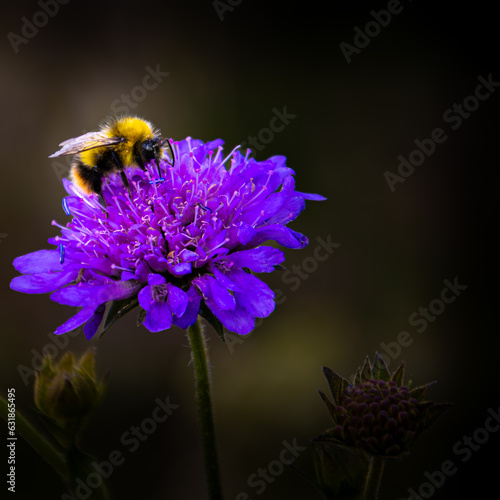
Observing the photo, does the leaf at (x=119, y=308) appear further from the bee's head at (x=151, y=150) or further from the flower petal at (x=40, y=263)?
the bee's head at (x=151, y=150)

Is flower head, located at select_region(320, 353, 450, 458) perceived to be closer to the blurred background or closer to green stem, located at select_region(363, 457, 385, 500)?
green stem, located at select_region(363, 457, 385, 500)

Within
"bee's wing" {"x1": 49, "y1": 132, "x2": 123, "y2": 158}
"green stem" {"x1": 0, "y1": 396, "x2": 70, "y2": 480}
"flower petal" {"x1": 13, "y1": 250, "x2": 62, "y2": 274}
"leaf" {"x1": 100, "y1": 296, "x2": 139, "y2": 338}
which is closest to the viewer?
"leaf" {"x1": 100, "y1": 296, "x2": 139, "y2": 338}

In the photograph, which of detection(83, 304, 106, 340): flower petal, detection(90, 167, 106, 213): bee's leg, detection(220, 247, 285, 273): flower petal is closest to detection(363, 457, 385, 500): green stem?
detection(220, 247, 285, 273): flower petal

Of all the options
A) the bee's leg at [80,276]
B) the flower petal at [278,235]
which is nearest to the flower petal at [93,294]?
the bee's leg at [80,276]

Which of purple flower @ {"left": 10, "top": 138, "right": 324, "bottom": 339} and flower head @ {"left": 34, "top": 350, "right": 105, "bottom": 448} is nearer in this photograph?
purple flower @ {"left": 10, "top": 138, "right": 324, "bottom": 339}

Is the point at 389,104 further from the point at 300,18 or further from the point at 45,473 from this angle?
the point at 45,473

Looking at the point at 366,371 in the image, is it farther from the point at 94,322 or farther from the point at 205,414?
the point at 94,322
